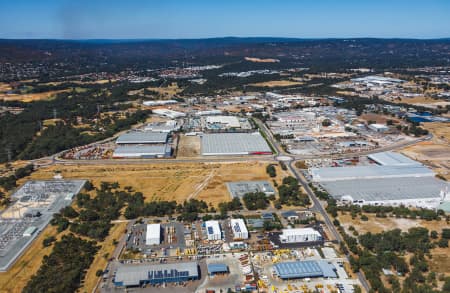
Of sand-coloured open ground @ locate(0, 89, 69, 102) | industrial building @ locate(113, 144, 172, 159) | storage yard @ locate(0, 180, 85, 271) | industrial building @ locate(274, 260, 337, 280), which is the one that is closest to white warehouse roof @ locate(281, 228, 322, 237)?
industrial building @ locate(274, 260, 337, 280)

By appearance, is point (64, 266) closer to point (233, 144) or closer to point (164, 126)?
point (233, 144)

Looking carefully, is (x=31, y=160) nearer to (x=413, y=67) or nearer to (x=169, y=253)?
(x=169, y=253)

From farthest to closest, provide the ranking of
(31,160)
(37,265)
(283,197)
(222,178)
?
(31,160) → (222,178) → (283,197) → (37,265)

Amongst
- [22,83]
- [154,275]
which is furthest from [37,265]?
[22,83]

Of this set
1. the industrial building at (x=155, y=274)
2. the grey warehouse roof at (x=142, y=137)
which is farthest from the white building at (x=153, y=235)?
the grey warehouse roof at (x=142, y=137)

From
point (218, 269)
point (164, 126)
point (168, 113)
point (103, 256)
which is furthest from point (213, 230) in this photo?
point (168, 113)
